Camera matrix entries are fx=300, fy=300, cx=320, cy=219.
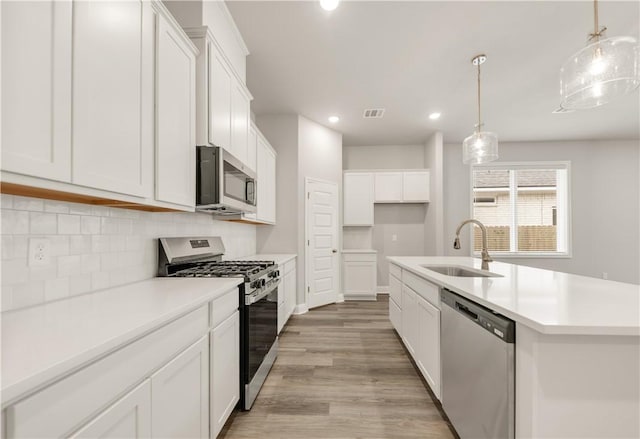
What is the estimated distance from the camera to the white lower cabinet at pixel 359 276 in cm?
533

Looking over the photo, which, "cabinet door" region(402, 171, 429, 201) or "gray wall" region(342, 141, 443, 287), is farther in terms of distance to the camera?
"gray wall" region(342, 141, 443, 287)

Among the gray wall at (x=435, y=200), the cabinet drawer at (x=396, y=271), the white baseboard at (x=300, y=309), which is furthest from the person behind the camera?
the gray wall at (x=435, y=200)

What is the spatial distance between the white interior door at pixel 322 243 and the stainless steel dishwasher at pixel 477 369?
9.56 ft

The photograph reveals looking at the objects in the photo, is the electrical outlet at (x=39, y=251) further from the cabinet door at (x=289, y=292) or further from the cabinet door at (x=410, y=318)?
the cabinet door at (x=289, y=292)

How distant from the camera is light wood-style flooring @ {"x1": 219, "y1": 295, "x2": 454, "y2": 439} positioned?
180 cm

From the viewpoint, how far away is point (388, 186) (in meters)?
5.69

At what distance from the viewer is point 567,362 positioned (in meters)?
1.01

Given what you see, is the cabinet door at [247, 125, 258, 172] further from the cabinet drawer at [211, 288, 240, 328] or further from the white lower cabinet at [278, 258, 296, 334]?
the cabinet drawer at [211, 288, 240, 328]

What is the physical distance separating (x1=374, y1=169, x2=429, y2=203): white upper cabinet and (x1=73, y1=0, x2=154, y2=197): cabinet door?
15.2ft

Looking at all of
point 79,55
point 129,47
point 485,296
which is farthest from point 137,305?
point 485,296

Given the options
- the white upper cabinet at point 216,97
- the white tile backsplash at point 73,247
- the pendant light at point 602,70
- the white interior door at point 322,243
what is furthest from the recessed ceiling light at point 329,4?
the white interior door at point 322,243

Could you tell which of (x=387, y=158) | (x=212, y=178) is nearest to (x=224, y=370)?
(x=212, y=178)

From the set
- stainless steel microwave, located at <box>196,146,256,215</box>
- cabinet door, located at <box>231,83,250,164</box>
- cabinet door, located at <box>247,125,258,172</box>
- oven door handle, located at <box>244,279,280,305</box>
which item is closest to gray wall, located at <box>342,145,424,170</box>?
cabinet door, located at <box>247,125,258,172</box>

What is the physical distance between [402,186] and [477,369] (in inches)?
179
